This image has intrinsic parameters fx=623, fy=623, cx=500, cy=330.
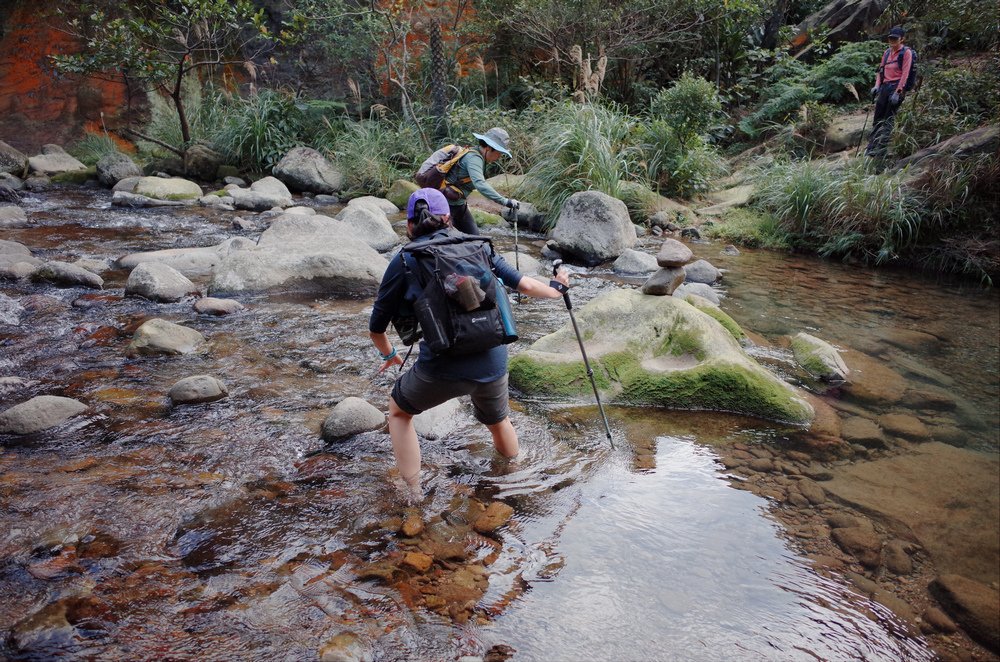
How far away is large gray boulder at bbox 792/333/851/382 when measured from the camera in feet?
16.7

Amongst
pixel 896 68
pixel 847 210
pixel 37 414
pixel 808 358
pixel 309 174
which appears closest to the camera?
pixel 37 414

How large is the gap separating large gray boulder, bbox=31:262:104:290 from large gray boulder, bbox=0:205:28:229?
3852mm

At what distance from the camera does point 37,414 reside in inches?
154

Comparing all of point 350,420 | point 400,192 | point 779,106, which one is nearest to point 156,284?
point 350,420

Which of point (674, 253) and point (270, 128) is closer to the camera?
point (674, 253)

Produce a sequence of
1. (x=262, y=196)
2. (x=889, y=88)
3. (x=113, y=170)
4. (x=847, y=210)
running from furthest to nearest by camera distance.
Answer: (x=113, y=170) < (x=262, y=196) < (x=889, y=88) < (x=847, y=210)

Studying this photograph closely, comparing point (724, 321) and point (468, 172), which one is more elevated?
point (468, 172)

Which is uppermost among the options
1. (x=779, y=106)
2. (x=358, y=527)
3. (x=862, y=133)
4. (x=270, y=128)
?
(x=779, y=106)

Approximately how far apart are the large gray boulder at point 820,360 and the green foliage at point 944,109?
6934 millimetres

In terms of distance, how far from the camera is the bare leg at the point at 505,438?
3.56m

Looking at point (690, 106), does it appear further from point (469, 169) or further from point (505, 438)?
point (505, 438)

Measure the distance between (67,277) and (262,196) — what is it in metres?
6.05

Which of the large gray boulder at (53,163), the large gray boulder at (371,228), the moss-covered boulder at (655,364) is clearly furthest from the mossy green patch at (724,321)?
the large gray boulder at (53,163)

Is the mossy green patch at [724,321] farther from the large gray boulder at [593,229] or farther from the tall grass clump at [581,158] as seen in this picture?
the tall grass clump at [581,158]
